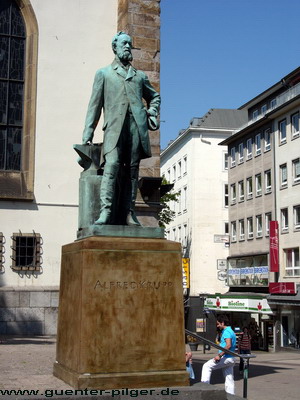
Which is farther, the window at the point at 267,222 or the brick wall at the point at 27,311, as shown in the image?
the window at the point at 267,222

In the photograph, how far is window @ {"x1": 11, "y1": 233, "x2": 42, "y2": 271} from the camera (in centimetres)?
1922

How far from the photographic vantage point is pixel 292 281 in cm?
4294

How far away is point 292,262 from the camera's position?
43562mm

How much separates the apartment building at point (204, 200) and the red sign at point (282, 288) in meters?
20.2

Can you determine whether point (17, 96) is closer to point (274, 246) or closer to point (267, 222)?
point (274, 246)

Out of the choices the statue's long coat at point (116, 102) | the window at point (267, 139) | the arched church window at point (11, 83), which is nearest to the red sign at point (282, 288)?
the window at point (267, 139)

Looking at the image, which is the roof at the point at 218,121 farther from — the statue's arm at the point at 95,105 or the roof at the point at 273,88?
the statue's arm at the point at 95,105

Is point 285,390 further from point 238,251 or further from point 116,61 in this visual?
point 238,251

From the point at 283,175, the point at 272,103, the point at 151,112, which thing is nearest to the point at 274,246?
the point at 283,175

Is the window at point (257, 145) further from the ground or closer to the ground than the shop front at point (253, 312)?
further from the ground

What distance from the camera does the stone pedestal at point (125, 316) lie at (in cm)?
750

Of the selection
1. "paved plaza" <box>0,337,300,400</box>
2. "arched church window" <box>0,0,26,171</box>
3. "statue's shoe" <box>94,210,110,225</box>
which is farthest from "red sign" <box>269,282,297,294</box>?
"statue's shoe" <box>94,210,110,225</box>

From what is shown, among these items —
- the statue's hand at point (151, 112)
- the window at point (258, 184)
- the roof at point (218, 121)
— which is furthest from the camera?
the roof at point (218, 121)

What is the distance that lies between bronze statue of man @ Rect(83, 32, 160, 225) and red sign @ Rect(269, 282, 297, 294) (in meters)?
32.8
